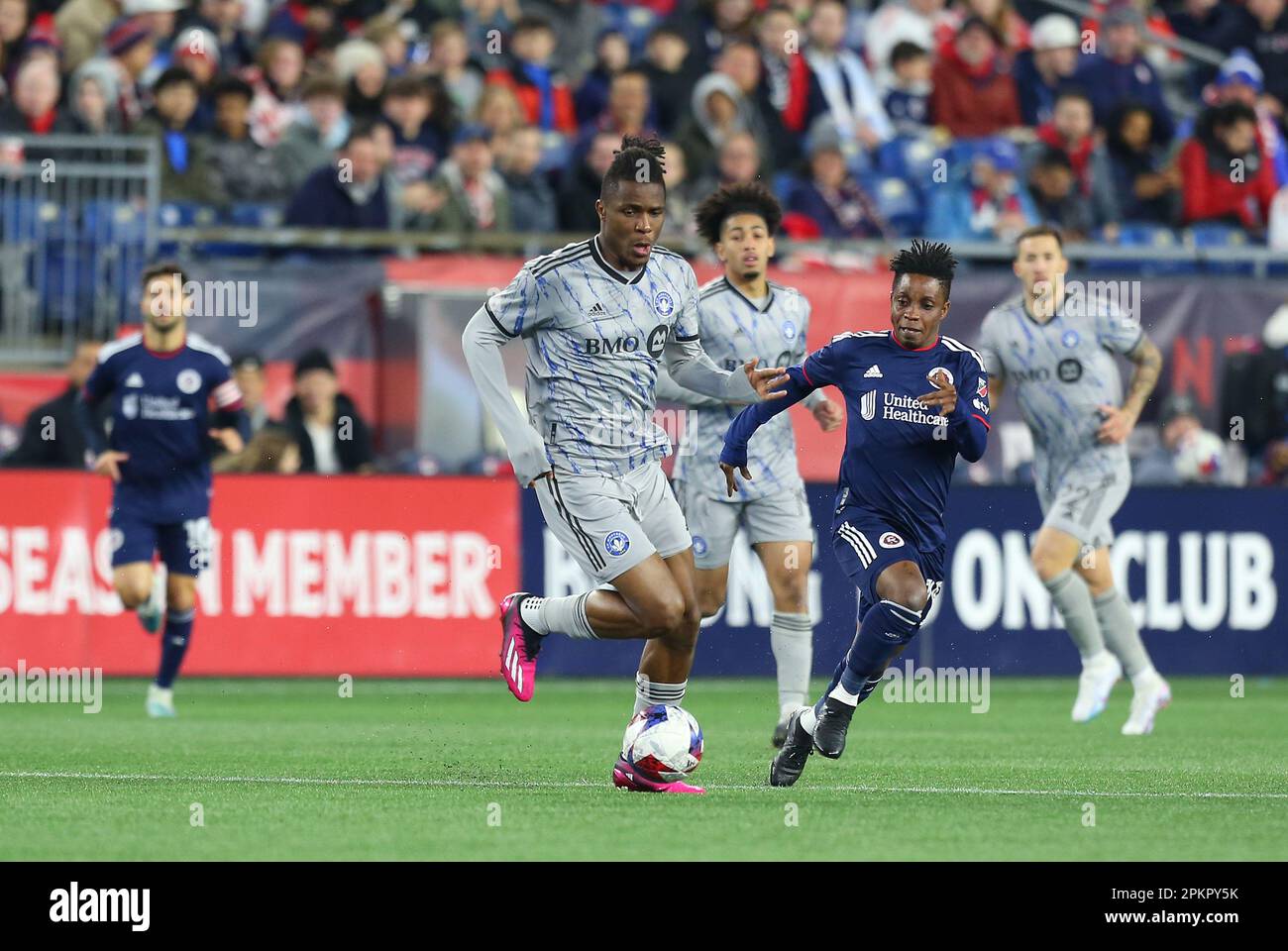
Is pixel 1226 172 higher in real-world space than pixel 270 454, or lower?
higher

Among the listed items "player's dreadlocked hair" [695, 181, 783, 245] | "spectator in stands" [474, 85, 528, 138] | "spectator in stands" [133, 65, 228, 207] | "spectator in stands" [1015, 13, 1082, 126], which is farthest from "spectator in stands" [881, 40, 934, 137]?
"player's dreadlocked hair" [695, 181, 783, 245]

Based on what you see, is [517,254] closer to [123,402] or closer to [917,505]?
[123,402]

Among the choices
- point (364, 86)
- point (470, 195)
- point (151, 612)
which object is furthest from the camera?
point (364, 86)

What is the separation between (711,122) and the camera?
769 inches

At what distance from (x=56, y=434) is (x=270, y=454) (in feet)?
5.12

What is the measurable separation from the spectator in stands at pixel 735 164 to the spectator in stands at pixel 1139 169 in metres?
3.62

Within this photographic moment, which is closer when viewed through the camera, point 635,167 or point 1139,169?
point 635,167

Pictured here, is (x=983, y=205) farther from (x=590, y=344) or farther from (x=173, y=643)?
(x=590, y=344)

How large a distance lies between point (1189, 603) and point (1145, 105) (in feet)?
19.2

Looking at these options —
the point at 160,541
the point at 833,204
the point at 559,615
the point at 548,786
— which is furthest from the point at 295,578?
the point at 559,615

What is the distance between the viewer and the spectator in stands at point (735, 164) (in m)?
18.4

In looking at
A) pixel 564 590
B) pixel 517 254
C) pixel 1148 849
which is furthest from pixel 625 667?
pixel 1148 849

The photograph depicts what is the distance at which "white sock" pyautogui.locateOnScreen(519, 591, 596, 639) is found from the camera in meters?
9.09

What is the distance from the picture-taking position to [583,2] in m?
21.0
